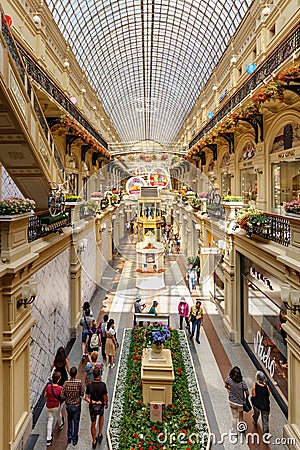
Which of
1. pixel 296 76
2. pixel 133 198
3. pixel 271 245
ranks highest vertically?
pixel 296 76

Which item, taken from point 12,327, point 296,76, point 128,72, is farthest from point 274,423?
point 128,72

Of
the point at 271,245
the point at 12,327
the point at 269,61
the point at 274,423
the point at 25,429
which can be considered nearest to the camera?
the point at 12,327

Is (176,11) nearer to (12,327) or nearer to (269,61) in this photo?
(269,61)

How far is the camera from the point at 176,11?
28375 mm

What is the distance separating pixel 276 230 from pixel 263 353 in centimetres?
353

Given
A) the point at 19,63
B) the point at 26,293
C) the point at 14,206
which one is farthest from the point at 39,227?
the point at 19,63

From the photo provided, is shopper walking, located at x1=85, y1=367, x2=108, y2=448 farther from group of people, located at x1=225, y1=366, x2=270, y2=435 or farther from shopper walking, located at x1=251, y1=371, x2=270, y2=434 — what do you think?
shopper walking, located at x1=251, y1=371, x2=270, y2=434

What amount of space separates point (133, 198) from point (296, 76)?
16.0 feet

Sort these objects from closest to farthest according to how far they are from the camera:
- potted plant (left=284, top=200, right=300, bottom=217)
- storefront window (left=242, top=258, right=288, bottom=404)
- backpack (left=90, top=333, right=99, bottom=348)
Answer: potted plant (left=284, top=200, right=300, bottom=217) → storefront window (left=242, top=258, right=288, bottom=404) → backpack (left=90, top=333, right=99, bottom=348)

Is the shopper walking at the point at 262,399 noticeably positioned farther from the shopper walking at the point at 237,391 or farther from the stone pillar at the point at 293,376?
the stone pillar at the point at 293,376

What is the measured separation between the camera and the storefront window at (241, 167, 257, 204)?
13859 millimetres

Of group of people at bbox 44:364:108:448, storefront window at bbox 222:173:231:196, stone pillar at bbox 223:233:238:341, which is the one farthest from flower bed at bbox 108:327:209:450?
storefront window at bbox 222:173:231:196

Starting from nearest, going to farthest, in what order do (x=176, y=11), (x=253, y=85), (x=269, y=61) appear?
(x=269, y=61) → (x=253, y=85) → (x=176, y=11)

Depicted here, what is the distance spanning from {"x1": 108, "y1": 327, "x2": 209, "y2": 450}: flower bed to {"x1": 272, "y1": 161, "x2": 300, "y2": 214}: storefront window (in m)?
5.75
